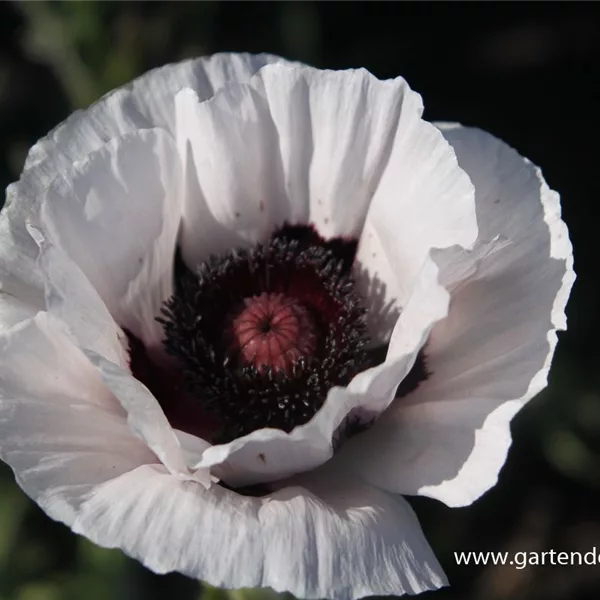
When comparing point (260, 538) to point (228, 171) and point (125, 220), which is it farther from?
point (228, 171)

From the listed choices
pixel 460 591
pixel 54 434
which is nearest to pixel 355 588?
pixel 54 434

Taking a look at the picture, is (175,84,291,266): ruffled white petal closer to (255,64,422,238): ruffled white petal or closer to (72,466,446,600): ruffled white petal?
(255,64,422,238): ruffled white petal

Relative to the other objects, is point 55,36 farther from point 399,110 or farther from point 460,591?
point 460,591

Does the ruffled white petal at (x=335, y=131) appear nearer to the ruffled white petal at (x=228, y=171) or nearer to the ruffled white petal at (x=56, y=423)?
the ruffled white petal at (x=228, y=171)

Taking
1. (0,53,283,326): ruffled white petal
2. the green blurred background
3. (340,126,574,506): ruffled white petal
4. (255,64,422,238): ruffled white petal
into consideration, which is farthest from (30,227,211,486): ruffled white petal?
the green blurred background

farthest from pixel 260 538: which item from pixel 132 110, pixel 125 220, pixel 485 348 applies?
pixel 132 110

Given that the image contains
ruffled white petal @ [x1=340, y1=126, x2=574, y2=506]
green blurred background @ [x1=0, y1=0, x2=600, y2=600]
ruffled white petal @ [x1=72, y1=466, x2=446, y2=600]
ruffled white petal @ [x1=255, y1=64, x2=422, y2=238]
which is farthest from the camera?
green blurred background @ [x1=0, y1=0, x2=600, y2=600]
